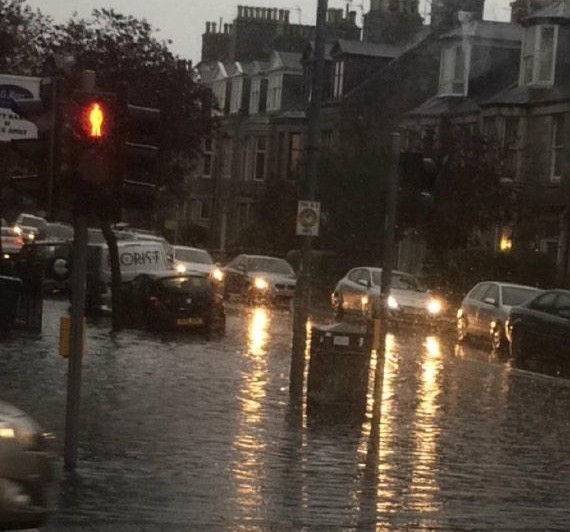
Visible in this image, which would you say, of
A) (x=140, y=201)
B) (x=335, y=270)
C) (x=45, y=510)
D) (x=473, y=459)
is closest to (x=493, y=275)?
(x=335, y=270)

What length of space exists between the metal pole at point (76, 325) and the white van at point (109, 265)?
2257 centimetres

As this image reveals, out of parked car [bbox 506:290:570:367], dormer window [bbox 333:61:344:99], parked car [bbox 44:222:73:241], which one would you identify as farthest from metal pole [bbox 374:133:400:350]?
dormer window [bbox 333:61:344:99]

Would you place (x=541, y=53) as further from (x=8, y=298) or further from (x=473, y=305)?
(x=8, y=298)

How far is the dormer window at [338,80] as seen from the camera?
7131cm

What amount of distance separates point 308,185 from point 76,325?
7.23 m

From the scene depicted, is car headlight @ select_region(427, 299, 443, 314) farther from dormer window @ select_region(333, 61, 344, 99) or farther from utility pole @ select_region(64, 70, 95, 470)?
dormer window @ select_region(333, 61, 344, 99)

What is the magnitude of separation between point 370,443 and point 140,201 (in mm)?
4599

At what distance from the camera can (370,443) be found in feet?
57.3

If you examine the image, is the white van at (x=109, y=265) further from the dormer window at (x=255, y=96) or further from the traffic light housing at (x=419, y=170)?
the dormer window at (x=255, y=96)

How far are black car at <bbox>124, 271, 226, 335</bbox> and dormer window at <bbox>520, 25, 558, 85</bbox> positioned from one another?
74.6 feet

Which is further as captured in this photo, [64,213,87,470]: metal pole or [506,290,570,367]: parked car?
[506,290,570,367]: parked car

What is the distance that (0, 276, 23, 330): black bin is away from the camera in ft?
92.4

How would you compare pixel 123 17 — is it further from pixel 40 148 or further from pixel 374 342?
pixel 40 148

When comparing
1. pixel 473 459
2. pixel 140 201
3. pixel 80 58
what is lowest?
pixel 473 459
